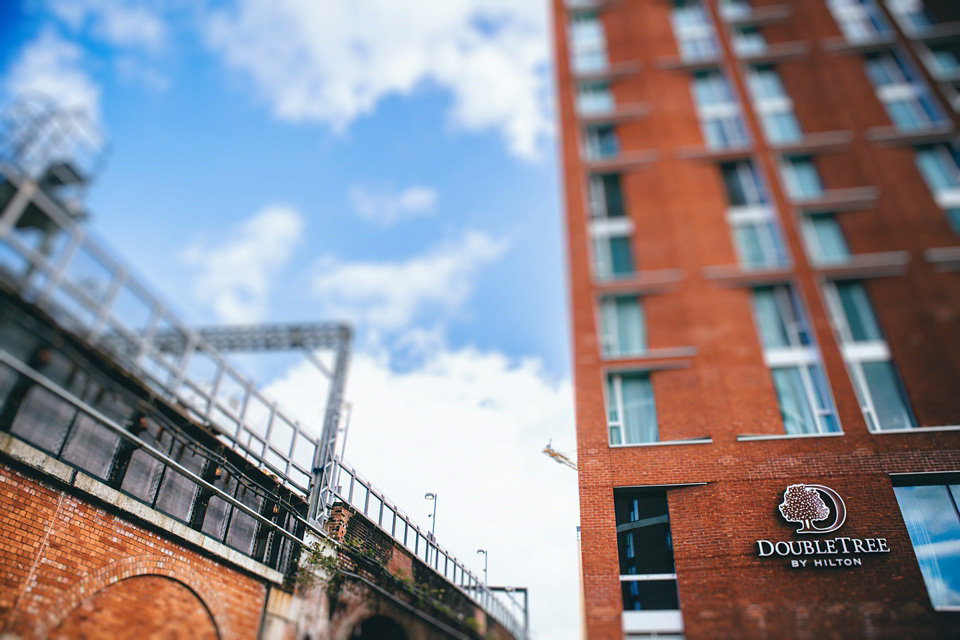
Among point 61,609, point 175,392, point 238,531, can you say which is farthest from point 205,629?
point 175,392

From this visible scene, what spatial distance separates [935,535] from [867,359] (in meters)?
5.21

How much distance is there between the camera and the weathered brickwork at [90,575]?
8.07m

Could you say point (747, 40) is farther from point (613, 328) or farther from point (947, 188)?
point (613, 328)

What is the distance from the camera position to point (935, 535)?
530 inches

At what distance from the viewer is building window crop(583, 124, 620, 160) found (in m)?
22.8

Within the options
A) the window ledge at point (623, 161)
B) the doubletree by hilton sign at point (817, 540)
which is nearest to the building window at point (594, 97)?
the window ledge at point (623, 161)

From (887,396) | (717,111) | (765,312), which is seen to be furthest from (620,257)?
(887,396)

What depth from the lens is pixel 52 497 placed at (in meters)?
8.62

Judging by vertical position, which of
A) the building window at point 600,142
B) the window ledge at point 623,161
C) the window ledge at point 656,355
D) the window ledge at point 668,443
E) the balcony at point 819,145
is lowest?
the window ledge at point 668,443

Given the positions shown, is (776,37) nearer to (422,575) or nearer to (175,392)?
(422,575)

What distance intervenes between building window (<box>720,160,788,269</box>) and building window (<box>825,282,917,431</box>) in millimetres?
2107

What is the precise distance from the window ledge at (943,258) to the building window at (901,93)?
6282 millimetres

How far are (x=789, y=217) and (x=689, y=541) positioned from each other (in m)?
11.8

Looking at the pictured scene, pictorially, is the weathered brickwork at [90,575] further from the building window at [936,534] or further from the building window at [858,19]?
the building window at [858,19]
